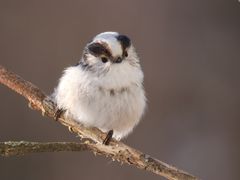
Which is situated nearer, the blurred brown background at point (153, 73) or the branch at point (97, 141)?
the branch at point (97, 141)

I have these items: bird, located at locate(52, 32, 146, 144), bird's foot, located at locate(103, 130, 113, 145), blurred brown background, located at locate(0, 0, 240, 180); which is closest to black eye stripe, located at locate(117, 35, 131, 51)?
bird, located at locate(52, 32, 146, 144)

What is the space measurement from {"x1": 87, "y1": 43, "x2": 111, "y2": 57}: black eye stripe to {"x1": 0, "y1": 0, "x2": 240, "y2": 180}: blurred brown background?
1254 mm

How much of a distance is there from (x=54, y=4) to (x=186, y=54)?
2.22 feet

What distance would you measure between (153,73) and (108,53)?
4.90ft

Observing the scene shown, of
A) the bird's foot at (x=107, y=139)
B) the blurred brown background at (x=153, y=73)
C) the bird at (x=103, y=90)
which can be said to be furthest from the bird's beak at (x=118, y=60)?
the blurred brown background at (x=153, y=73)

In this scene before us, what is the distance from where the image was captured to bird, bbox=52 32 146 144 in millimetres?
1118

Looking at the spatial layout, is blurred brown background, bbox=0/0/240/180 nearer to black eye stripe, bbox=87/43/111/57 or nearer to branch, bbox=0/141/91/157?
black eye stripe, bbox=87/43/111/57

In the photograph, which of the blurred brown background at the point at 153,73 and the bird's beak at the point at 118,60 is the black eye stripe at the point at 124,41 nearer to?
the bird's beak at the point at 118,60

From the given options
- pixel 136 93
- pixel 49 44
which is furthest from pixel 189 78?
pixel 136 93

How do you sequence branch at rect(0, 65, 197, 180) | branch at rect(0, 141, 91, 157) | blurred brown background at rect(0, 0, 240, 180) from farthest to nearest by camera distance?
blurred brown background at rect(0, 0, 240, 180) < branch at rect(0, 65, 197, 180) < branch at rect(0, 141, 91, 157)

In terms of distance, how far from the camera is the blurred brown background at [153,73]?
7.95ft

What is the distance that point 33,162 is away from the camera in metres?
2.42

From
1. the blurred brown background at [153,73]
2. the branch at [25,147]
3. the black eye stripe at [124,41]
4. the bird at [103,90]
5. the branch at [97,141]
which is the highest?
the blurred brown background at [153,73]

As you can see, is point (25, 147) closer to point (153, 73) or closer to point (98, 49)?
point (98, 49)
